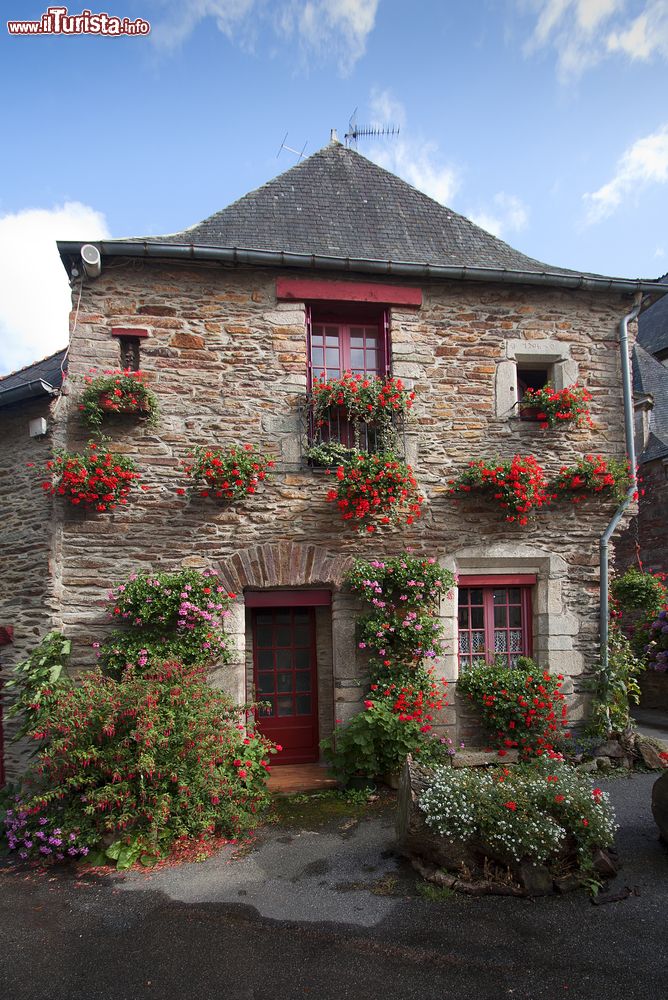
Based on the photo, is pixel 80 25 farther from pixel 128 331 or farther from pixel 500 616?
pixel 500 616

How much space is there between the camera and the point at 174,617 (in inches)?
207

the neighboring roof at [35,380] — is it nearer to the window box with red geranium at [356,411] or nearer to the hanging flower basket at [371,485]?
the window box with red geranium at [356,411]

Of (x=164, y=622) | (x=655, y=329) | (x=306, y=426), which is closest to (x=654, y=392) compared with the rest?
(x=655, y=329)

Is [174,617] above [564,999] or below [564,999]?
above

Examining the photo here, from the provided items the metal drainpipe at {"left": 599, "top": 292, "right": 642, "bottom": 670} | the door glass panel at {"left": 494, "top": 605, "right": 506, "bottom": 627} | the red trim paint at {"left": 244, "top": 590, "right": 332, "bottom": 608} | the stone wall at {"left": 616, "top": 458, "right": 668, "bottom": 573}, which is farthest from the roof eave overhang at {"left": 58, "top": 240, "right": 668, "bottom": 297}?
the stone wall at {"left": 616, "top": 458, "right": 668, "bottom": 573}

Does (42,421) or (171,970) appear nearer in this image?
→ (171,970)

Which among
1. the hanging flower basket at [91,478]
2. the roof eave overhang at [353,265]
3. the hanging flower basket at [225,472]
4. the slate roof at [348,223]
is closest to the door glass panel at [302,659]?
the hanging flower basket at [225,472]

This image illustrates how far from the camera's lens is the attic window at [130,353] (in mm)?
5758

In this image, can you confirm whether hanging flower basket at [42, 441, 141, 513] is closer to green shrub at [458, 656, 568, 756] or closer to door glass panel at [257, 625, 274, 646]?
door glass panel at [257, 625, 274, 646]

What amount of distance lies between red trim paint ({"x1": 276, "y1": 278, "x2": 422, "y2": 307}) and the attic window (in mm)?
1556

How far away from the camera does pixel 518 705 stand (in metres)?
5.66

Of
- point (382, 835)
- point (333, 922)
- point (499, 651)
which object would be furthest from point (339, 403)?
point (333, 922)

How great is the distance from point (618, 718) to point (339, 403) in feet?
14.4

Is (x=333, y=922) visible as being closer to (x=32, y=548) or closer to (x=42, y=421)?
(x=32, y=548)
